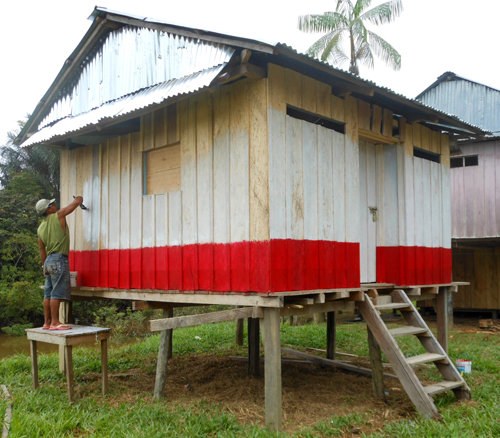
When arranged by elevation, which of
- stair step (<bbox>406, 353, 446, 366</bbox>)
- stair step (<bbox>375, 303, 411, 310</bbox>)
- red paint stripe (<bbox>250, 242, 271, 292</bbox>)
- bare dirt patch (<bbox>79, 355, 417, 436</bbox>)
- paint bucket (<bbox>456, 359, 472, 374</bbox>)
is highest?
red paint stripe (<bbox>250, 242, 271, 292</bbox>)

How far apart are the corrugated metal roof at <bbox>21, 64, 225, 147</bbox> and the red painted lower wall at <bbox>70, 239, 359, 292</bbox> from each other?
184cm

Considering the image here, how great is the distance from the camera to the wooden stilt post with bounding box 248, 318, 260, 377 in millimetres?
8359

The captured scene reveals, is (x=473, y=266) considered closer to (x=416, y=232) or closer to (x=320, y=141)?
(x=416, y=232)

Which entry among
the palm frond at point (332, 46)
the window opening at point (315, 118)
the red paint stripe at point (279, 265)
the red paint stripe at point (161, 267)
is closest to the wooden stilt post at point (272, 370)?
the red paint stripe at point (279, 265)

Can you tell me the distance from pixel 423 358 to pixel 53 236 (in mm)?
5324

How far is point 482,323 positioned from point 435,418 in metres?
9.53

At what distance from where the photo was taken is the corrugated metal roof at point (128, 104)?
5922mm

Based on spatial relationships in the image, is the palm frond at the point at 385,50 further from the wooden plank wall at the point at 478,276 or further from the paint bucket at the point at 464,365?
the paint bucket at the point at 464,365

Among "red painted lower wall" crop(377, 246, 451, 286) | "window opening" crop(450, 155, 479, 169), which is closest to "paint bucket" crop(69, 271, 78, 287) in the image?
"red painted lower wall" crop(377, 246, 451, 286)

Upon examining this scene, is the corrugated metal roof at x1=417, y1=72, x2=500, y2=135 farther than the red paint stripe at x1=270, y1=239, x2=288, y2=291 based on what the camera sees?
Yes

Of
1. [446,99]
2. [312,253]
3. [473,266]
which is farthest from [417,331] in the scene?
[446,99]

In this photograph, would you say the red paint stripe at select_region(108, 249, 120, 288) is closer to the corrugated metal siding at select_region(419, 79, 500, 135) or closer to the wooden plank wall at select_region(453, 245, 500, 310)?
the corrugated metal siding at select_region(419, 79, 500, 135)

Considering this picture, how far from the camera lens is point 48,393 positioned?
757 cm

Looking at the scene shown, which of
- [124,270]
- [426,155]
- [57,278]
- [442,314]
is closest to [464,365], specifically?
[442,314]
